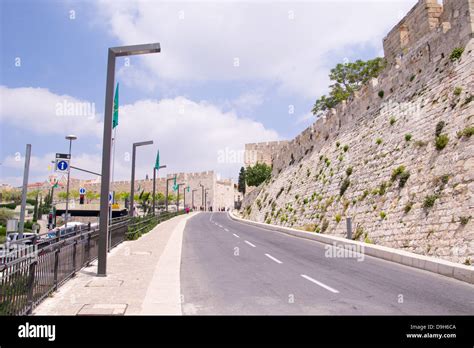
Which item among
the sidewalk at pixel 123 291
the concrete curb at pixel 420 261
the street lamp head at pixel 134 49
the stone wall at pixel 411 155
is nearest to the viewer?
the sidewalk at pixel 123 291

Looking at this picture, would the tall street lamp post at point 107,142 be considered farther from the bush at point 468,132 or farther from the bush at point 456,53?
the bush at point 456,53

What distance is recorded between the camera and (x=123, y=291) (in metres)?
6.75

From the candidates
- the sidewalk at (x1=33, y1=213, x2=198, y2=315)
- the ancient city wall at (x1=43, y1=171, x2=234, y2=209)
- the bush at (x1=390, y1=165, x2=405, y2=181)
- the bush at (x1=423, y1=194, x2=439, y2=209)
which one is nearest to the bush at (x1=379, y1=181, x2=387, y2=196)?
the bush at (x1=390, y1=165, x2=405, y2=181)

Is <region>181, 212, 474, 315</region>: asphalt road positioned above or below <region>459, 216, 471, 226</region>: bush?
below

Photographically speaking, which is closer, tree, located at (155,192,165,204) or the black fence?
the black fence

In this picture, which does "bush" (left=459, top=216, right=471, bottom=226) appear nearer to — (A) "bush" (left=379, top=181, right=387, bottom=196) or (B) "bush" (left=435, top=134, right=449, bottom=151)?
(B) "bush" (left=435, top=134, right=449, bottom=151)

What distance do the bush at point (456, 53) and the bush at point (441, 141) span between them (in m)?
3.98

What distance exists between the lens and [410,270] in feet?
30.2

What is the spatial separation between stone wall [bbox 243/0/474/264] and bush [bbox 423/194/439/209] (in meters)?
0.04

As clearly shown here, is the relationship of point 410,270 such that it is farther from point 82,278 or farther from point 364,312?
point 82,278

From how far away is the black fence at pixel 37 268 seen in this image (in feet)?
15.4

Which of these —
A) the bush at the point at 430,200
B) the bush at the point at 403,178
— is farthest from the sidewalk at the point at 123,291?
the bush at the point at 403,178

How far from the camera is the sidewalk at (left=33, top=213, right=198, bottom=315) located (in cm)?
548
